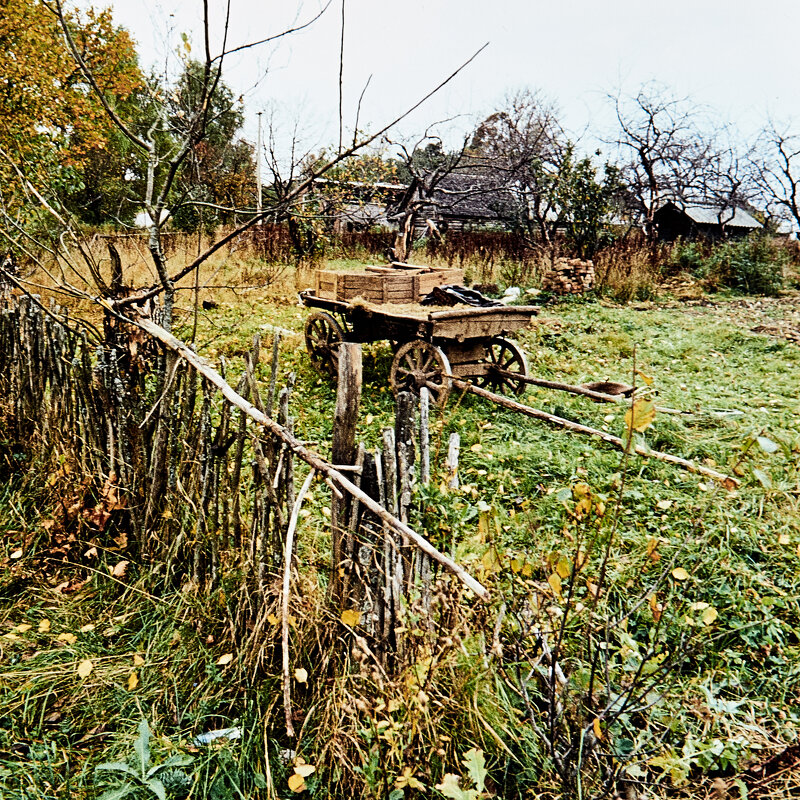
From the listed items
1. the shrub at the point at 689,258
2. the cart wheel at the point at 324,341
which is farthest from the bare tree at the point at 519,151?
the cart wheel at the point at 324,341

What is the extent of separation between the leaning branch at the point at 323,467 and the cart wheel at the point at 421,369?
309 centimetres

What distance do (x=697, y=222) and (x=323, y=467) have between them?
34.9 meters

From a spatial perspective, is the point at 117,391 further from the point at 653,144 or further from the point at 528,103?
the point at 653,144

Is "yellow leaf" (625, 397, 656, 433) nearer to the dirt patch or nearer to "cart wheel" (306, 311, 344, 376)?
"cart wheel" (306, 311, 344, 376)

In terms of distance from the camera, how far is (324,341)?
23.2 feet

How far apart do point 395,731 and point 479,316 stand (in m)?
4.45

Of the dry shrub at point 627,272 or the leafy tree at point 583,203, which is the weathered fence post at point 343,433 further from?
Result: the leafy tree at point 583,203

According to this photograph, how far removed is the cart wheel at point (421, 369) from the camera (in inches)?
222

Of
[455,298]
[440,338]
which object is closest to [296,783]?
[440,338]

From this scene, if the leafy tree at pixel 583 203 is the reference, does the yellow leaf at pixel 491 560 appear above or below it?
below

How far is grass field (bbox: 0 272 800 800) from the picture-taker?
1.88 metres

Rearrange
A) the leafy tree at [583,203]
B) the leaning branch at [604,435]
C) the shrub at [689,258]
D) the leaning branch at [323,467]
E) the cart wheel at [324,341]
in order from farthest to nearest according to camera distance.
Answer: the shrub at [689,258]
the leafy tree at [583,203]
the cart wheel at [324,341]
the leaning branch at [604,435]
the leaning branch at [323,467]

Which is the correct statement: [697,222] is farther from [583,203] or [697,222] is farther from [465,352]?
[465,352]

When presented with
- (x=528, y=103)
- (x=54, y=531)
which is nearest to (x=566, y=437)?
(x=54, y=531)
